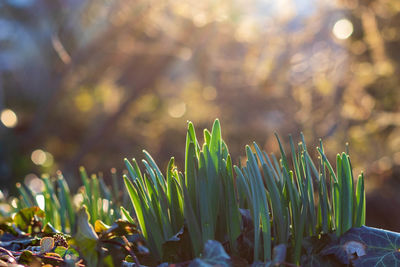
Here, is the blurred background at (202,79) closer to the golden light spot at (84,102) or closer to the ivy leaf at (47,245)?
the golden light spot at (84,102)

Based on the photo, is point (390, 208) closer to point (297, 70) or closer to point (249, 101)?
point (297, 70)

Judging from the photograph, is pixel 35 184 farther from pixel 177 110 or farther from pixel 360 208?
pixel 360 208

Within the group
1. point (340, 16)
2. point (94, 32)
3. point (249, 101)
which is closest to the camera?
point (340, 16)

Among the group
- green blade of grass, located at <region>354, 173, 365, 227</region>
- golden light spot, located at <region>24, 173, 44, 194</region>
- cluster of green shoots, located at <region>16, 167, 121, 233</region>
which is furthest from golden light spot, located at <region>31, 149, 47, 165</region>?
green blade of grass, located at <region>354, 173, 365, 227</region>

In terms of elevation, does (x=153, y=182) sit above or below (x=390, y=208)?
above

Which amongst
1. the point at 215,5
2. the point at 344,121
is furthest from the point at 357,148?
the point at 215,5

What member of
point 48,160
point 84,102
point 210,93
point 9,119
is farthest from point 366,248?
point 84,102

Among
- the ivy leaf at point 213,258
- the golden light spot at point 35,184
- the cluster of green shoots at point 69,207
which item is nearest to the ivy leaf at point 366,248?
the ivy leaf at point 213,258
